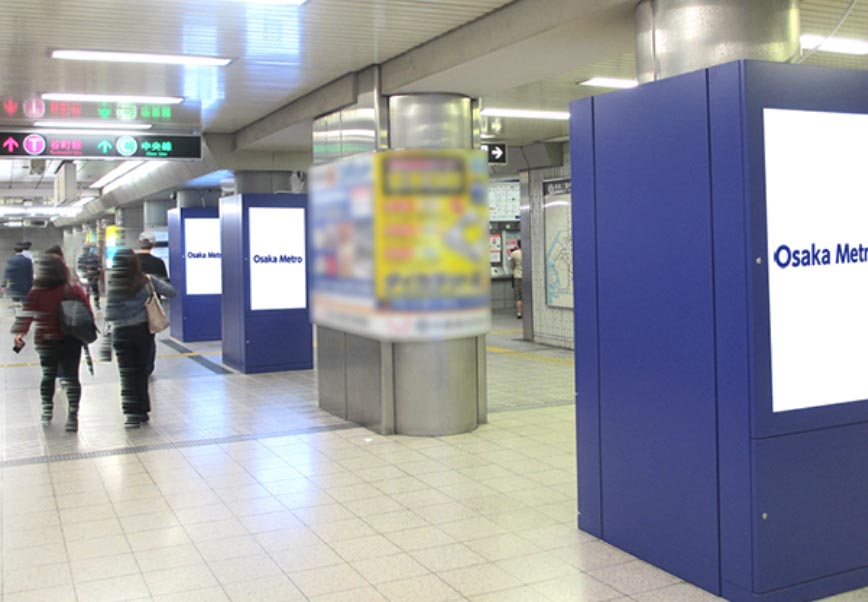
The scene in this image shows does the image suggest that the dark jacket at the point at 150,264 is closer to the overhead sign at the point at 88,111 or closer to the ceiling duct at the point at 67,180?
the overhead sign at the point at 88,111

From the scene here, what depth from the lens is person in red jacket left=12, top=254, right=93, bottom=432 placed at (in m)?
8.02

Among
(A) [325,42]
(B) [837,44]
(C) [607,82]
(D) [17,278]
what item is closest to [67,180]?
(D) [17,278]

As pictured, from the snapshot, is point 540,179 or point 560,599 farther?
point 540,179

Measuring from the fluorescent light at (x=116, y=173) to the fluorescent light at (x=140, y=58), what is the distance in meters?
8.75

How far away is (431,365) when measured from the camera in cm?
795

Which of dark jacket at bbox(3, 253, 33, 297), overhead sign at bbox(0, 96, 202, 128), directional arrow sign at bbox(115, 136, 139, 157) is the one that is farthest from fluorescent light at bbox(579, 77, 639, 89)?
dark jacket at bbox(3, 253, 33, 297)

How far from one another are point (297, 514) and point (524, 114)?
23.2ft

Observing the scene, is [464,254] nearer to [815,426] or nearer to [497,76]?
[815,426]

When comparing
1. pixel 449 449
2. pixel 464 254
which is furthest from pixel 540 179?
pixel 464 254

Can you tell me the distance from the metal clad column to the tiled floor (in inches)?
10.8

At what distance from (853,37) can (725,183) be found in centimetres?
472

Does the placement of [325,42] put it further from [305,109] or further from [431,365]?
[431,365]

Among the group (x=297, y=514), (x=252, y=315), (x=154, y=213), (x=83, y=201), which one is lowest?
(x=297, y=514)

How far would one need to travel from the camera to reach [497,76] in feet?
23.9
